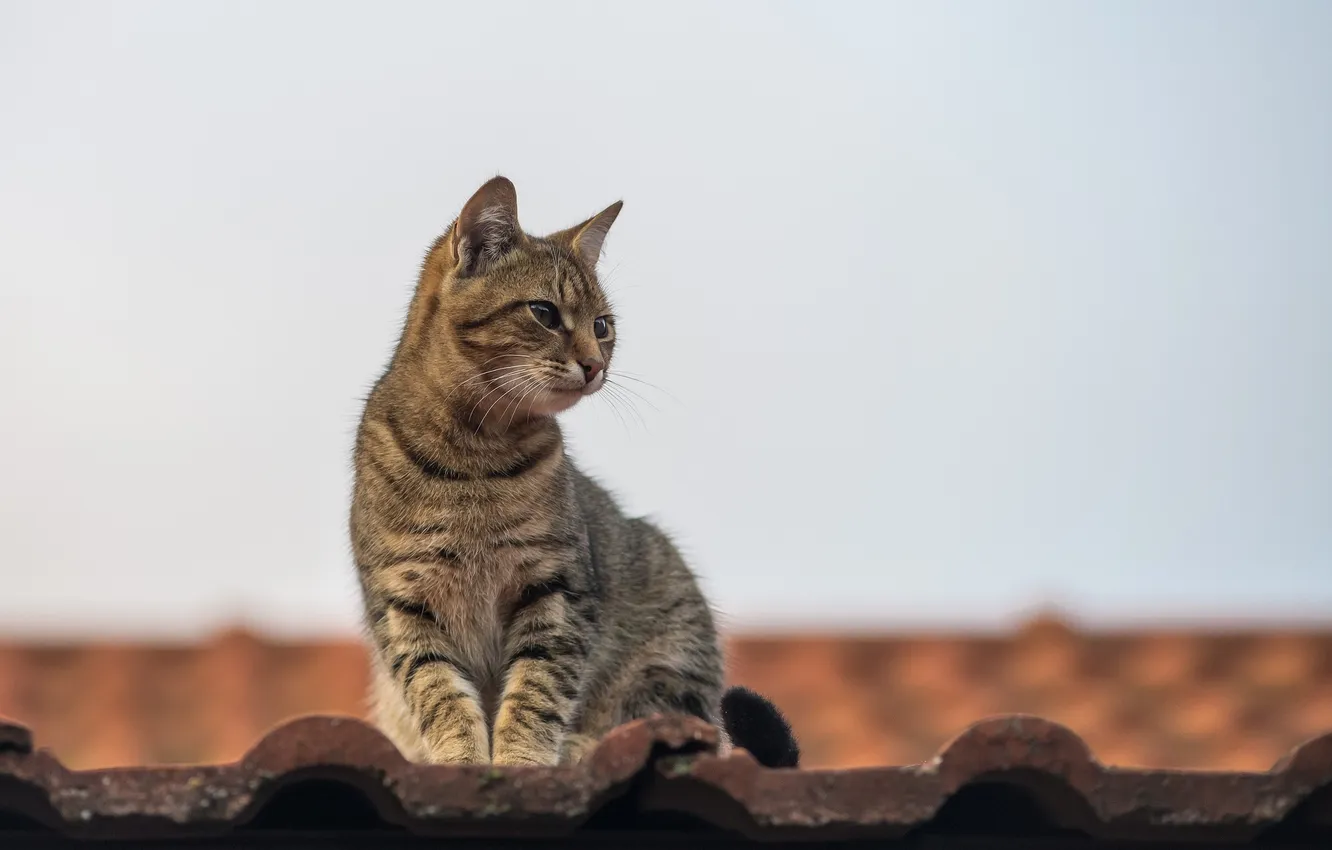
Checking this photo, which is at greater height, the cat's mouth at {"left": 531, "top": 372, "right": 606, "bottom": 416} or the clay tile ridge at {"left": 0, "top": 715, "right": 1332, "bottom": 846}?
the cat's mouth at {"left": 531, "top": 372, "right": 606, "bottom": 416}

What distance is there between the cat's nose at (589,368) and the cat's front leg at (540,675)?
0.49m

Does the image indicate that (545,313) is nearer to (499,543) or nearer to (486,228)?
(486,228)

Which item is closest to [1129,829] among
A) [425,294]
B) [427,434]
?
[427,434]

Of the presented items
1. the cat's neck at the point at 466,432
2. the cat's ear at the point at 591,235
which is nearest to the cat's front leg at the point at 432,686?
the cat's neck at the point at 466,432

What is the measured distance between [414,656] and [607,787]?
1304mm

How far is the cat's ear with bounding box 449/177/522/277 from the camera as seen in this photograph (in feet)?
11.9

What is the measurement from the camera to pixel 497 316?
367cm

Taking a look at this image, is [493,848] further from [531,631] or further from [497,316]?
[497,316]

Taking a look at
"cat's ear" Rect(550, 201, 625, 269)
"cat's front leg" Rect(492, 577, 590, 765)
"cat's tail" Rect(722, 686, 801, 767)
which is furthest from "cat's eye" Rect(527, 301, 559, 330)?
"cat's tail" Rect(722, 686, 801, 767)

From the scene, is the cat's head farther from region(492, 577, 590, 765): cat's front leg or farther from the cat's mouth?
region(492, 577, 590, 765): cat's front leg

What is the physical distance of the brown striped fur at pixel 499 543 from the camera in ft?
11.1

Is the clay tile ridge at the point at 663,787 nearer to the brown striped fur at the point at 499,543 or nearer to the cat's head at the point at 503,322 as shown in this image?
the brown striped fur at the point at 499,543

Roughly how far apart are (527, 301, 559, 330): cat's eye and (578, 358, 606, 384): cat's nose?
16 centimetres

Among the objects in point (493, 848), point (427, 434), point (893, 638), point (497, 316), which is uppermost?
point (893, 638)
